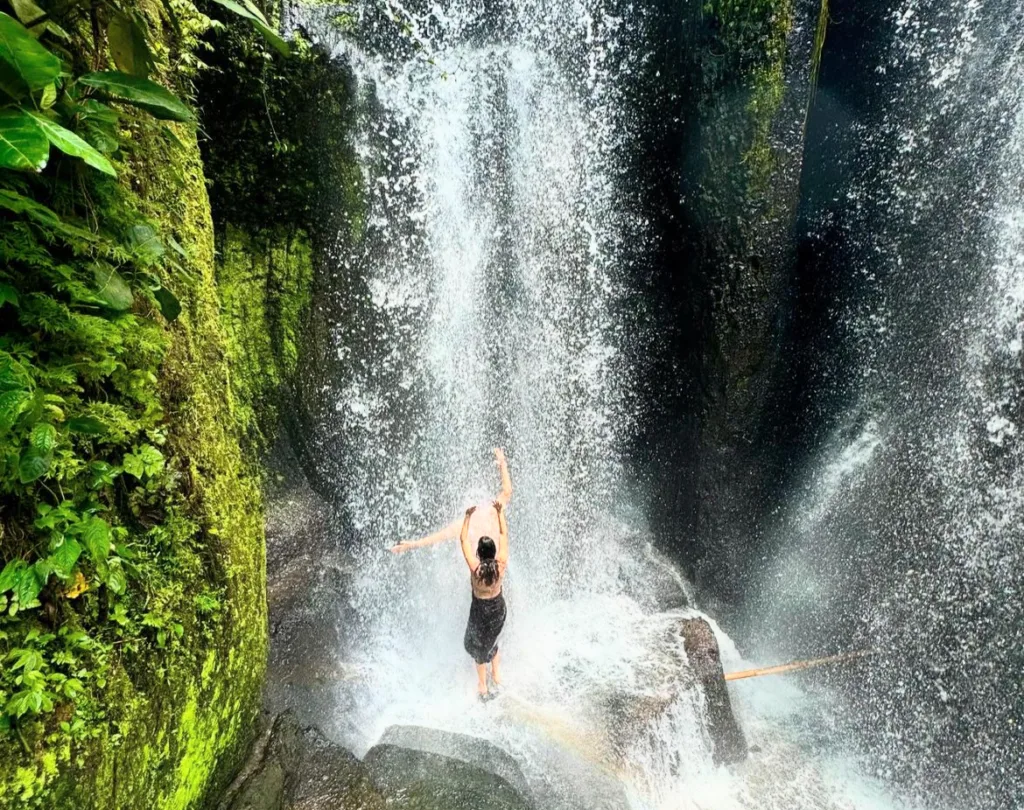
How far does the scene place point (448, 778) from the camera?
3.56 m

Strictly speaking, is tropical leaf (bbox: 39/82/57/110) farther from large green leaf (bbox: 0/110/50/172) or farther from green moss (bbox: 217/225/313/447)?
green moss (bbox: 217/225/313/447)

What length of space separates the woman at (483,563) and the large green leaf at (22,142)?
3.99m

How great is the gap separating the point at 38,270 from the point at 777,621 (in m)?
8.20

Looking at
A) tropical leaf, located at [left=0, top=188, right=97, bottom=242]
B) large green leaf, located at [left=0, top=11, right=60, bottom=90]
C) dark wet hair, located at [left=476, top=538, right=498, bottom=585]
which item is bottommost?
dark wet hair, located at [left=476, top=538, right=498, bottom=585]

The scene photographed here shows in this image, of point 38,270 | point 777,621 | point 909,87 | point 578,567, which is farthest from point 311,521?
point 909,87

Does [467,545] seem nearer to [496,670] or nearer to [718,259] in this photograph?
[496,670]

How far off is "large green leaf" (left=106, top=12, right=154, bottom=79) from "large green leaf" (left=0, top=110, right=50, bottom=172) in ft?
3.13

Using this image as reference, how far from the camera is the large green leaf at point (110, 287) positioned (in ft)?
6.25

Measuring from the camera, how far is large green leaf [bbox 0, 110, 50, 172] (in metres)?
1.26

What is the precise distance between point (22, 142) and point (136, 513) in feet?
4.85

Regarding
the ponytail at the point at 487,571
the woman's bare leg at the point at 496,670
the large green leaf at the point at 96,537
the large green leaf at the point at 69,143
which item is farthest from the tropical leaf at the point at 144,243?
the woman's bare leg at the point at 496,670

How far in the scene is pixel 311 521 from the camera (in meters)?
6.20

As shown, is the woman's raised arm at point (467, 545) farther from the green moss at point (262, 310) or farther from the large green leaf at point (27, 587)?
the large green leaf at point (27, 587)

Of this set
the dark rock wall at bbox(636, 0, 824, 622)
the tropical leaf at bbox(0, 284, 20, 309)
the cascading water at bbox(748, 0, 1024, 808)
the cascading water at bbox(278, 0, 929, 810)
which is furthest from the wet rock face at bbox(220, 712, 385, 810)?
the cascading water at bbox(748, 0, 1024, 808)
